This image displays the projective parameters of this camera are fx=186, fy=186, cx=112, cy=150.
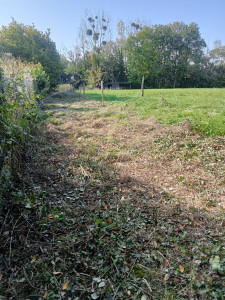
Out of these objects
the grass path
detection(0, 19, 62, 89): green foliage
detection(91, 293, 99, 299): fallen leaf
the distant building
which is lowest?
detection(91, 293, 99, 299): fallen leaf

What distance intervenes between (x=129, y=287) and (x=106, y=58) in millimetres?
41422

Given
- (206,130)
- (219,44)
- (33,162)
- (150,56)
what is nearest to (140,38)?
(150,56)

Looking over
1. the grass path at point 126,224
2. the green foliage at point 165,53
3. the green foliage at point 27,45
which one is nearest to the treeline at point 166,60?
the green foliage at point 165,53

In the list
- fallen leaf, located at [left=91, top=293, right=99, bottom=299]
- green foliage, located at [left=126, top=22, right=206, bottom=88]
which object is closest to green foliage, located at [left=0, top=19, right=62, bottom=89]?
fallen leaf, located at [left=91, top=293, right=99, bottom=299]

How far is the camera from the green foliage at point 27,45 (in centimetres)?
1786

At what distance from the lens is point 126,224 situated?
8.30 ft

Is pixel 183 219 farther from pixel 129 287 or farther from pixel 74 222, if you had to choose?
pixel 74 222

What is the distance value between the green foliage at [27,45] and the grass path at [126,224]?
1660 cm

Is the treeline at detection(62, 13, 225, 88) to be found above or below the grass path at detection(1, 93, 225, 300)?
above

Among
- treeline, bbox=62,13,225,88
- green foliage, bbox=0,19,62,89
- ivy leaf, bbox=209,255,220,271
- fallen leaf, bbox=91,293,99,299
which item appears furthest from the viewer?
treeline, bbox=62,13,225,88

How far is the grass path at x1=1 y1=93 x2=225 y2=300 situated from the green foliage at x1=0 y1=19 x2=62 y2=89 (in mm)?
16599

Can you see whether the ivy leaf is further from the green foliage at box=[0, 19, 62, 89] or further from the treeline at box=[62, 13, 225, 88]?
the treeline at box=[62, 13, 225, 88]

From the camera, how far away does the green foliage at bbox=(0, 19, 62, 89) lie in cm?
1786

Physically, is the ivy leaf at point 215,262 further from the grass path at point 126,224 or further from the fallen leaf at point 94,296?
the fallen leaf at point 94,296
